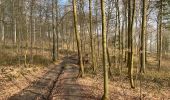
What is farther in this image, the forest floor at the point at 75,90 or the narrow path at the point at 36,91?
the narrow path at the point at 36,91

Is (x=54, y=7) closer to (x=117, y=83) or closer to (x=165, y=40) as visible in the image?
(x=117, y=83)

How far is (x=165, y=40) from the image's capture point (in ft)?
231

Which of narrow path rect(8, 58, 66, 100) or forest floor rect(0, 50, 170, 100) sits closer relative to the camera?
forest floor rect(0, 50, 170, 100)

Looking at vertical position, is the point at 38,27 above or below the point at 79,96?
above

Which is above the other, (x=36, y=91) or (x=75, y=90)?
(x=75, y=90)

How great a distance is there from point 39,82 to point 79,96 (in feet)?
28.0

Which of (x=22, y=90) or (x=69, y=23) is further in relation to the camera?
(x=69, y=23)

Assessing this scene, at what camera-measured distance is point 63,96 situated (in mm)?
17375

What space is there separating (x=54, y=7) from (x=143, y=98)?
29383 mm

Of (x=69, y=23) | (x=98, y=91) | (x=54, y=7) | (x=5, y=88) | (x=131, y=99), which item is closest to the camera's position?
(x=131, y=99)

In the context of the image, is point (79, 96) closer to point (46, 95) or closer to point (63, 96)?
point (63, 96)

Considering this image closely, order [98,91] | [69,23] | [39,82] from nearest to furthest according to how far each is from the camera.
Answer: [98,91]
[39,82]
[69,23]

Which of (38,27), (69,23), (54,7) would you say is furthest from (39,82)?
(38,27)

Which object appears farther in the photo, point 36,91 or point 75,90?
point 36,91
